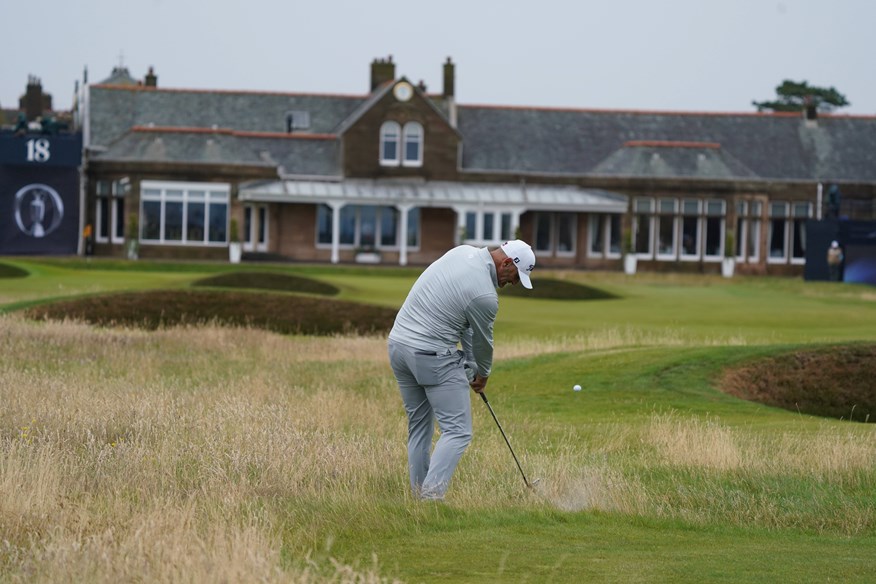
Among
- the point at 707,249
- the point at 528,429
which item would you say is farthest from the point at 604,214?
the point at 528,429

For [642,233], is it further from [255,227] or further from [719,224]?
[255,227]

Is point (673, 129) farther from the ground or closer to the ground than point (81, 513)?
farther from the ground

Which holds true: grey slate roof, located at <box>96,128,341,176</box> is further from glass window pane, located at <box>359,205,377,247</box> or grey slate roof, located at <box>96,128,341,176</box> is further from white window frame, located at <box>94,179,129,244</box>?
glass window pane, located at <box>359,205,377,247</box>

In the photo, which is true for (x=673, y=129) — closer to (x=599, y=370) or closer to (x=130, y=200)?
(x=130, y=200)

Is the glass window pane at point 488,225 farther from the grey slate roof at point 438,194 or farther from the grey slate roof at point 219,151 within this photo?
the grey slate roof at point 219,151

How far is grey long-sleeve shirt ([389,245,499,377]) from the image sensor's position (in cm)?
927

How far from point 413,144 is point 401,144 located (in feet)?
1.54

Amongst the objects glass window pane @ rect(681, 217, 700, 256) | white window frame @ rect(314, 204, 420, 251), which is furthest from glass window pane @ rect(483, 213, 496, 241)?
glass window pane @ rect(681, 217, 700, 256)

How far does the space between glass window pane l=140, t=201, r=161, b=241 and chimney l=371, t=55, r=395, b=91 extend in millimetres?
12247

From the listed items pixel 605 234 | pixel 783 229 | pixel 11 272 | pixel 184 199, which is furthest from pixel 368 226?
pixel 11 272

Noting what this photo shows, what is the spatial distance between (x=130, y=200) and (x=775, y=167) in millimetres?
25410

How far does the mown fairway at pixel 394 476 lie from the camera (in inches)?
304

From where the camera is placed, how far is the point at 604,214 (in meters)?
58.2

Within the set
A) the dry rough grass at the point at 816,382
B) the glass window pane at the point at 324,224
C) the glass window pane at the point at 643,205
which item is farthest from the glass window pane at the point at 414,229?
the dry rough grass at the point at 816,382
